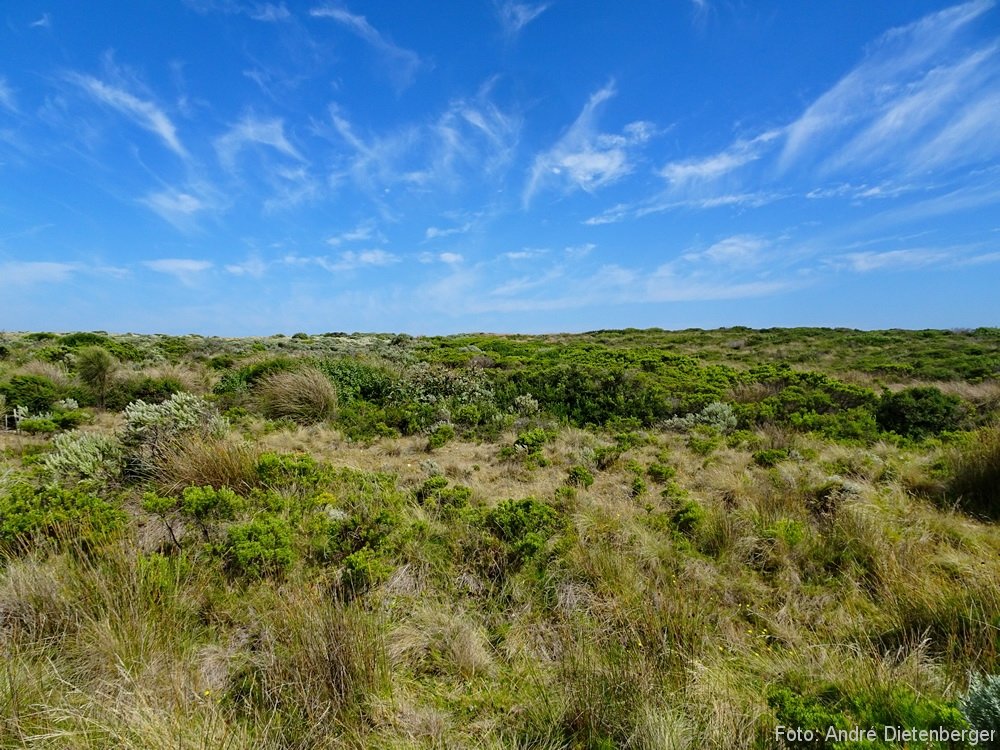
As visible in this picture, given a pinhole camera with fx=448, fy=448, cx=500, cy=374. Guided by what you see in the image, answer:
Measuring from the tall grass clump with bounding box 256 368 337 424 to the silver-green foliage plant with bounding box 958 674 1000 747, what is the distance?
8.70m

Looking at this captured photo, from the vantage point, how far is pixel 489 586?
3.62 m

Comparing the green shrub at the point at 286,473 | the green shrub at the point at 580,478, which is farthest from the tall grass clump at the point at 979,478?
the green shrub at the point at 286,473

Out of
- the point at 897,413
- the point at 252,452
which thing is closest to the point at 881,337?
the point at 897,413

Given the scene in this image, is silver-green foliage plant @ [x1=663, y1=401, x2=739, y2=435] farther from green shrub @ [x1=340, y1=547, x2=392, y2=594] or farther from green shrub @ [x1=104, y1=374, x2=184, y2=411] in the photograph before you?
green shrub @ [x1=104, y1=374, x2=184, y2=411]

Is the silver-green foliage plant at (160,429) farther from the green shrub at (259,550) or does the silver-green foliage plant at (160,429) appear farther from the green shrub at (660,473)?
the green shrub at (660,473)

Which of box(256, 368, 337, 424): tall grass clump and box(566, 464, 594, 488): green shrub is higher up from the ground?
box(256, 368, 337, 424): tall grass clump

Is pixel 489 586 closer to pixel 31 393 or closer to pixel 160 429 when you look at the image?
pixel 160 429

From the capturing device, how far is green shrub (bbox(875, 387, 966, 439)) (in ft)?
25.7

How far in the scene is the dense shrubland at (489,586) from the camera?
85.7 inches

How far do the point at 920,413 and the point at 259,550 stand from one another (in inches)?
408

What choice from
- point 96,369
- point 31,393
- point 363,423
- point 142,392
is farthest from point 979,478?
point 96,369

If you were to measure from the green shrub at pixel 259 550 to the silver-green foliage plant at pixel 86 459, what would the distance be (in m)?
2.66

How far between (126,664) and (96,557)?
1.20 meters

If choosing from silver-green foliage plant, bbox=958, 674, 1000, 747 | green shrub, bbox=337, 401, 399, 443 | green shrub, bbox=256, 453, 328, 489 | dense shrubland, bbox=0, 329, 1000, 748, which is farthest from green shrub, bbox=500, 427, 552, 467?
silver-green foliage plant, bbox=958, 674, 1000, 747
